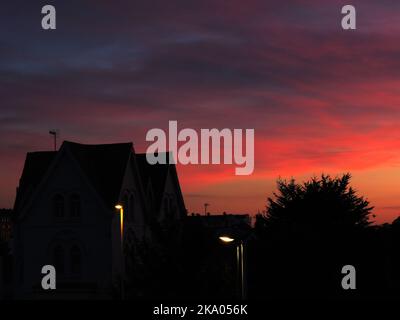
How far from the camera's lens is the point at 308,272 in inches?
1797

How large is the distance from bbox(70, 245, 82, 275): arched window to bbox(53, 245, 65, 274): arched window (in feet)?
2.08

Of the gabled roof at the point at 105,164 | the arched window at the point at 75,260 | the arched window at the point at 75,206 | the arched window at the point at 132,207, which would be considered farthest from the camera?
the arched window at the point at 132,207

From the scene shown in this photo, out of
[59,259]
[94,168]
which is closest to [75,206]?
[94,168]

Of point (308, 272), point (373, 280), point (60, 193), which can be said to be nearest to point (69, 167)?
point (60, 193)

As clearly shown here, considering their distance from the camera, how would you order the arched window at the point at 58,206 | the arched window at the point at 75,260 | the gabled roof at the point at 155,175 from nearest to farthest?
the arched window at the point at 75,260
the arched window at the point at 58,206
the gabled roof at the point at 155,175

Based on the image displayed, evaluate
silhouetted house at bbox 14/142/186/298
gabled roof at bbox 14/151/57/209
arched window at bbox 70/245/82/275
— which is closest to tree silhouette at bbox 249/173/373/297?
silhouetted house at bbox 14/142/186/298

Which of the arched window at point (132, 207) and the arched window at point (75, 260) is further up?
the arched window at point (132, 207)

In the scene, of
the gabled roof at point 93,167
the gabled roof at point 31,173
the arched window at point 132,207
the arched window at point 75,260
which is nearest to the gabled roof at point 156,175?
the arched window at point 132,207

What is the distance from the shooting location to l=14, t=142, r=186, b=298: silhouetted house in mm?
52031

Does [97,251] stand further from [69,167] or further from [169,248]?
[169,248]

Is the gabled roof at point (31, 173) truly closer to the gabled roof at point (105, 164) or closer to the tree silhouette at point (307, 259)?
the gabled roof at point (105, 164)

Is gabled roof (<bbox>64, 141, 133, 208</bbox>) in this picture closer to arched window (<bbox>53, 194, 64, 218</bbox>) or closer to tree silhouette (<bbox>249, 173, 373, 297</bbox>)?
arched window (<bbox>53, 194, 64, 218</bbox>)

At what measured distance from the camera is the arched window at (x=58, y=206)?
173ft

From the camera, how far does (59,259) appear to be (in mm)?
53031
